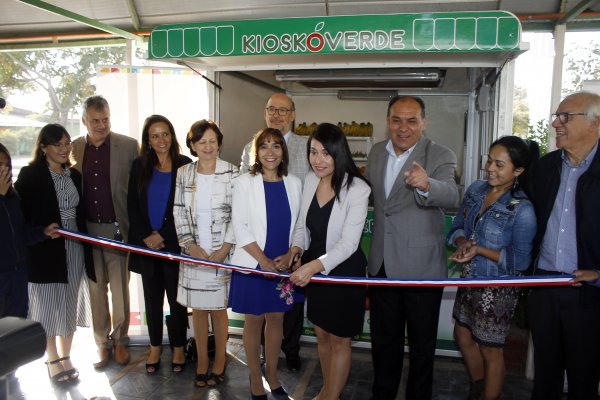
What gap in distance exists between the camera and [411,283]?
2709 mm

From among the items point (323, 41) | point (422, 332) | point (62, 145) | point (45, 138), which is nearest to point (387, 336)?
point (422, 332)

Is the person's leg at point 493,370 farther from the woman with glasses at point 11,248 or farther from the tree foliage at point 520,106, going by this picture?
the tree foliage at point 520,106

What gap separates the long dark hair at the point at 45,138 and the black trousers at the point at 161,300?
3.88 ft

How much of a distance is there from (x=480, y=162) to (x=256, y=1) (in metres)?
4.20

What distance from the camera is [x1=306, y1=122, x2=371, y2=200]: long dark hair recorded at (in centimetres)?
288

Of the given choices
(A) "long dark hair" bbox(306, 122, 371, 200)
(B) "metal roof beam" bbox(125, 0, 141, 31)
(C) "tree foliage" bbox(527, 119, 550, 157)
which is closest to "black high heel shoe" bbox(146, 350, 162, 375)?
(A) "long dark hair" bbox(306, 122, 371, 200)

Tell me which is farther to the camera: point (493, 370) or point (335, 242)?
point (493, 370)

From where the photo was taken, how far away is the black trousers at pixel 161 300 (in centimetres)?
378

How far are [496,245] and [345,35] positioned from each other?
185cm

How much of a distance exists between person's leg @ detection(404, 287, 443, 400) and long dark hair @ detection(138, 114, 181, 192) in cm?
213

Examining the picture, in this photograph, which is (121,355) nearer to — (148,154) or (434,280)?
(148,154)

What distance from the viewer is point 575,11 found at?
487cm

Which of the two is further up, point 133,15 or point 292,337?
point 133,15

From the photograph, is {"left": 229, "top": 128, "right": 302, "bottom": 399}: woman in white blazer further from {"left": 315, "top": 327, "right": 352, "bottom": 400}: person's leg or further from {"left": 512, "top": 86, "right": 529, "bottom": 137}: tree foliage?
{"left": 512, "top": 86, "right": 529, "bottom": 137}: tree foliage
